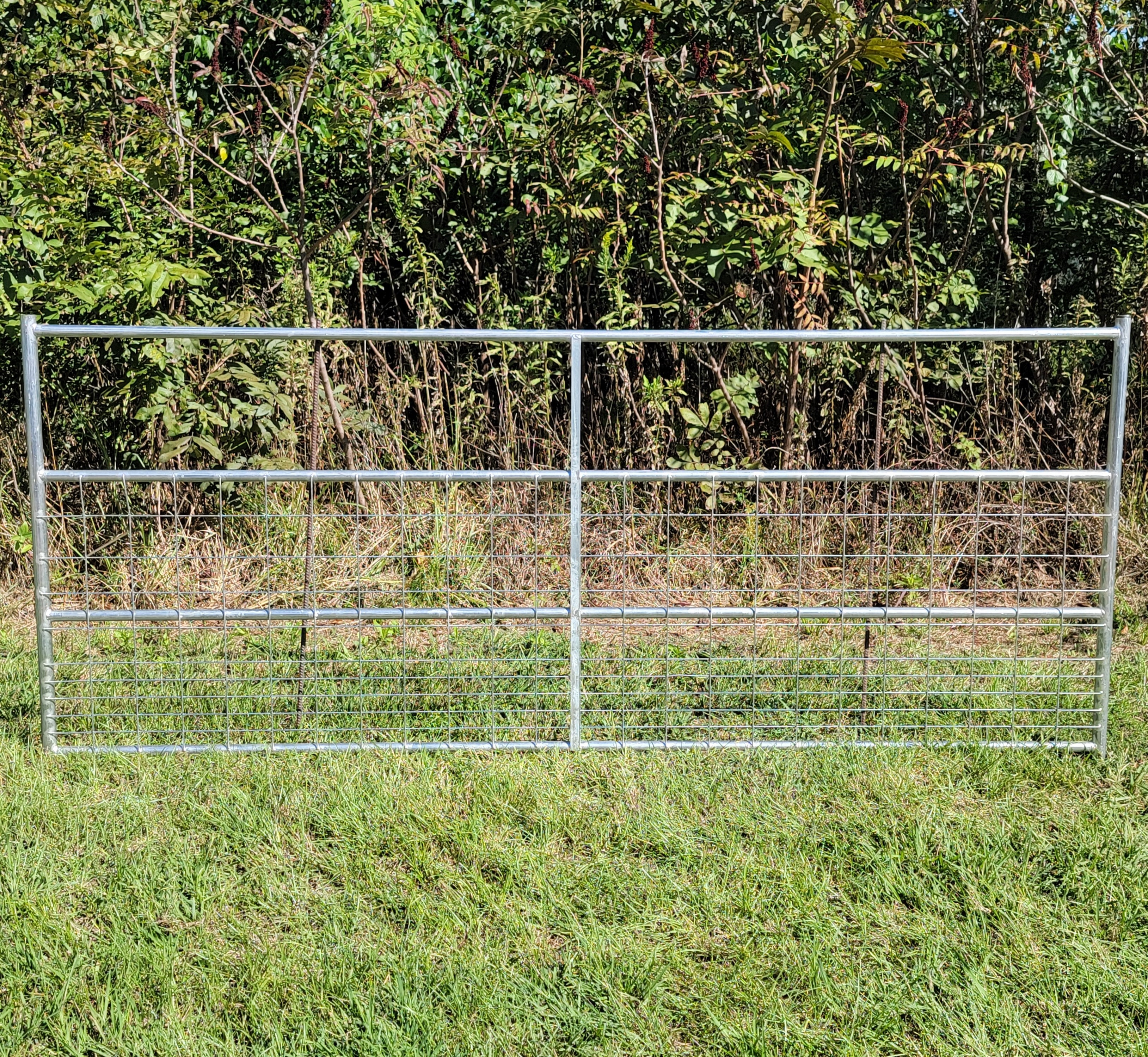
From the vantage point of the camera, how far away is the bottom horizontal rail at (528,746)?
A: 151 inches

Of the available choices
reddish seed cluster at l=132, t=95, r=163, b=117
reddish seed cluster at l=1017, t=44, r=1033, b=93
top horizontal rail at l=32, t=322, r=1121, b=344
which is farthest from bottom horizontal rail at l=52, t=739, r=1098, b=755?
reddish seed cluster at l=1017, t=44, r=1033, b=93

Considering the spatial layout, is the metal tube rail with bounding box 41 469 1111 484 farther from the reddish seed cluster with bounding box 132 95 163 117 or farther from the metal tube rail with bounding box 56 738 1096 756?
the reddish seed cluster with bounding box 132 95 163 117

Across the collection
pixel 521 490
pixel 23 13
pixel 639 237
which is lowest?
pixel 521 490

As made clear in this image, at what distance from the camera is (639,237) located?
600cm

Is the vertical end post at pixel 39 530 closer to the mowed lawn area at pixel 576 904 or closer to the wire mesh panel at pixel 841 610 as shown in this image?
the mowed lawn area at pixel 576 904

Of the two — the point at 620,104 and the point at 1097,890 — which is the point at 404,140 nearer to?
the point at 620,104

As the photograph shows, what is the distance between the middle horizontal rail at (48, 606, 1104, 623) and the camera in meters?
3.75

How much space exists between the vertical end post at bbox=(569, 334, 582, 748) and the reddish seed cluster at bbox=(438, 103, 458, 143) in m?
2.47

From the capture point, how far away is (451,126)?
5.84 m

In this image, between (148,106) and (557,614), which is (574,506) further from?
(148,106)

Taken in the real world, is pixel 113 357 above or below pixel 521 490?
above

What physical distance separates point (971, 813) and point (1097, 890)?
17.7 inches

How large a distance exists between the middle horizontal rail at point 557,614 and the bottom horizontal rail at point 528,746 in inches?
16.7

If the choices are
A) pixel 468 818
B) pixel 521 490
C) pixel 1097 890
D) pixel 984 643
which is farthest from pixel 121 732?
pixel 984 643
